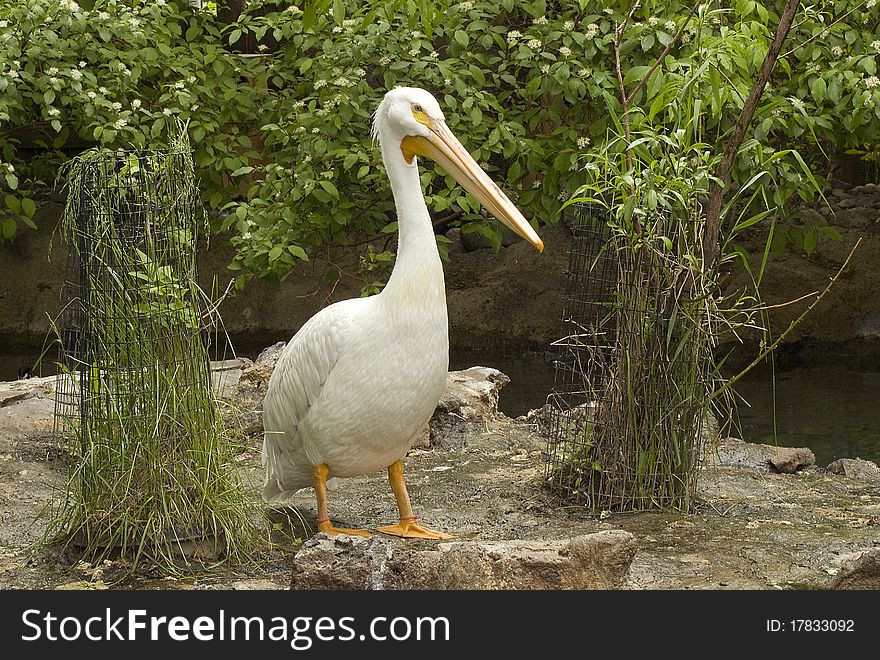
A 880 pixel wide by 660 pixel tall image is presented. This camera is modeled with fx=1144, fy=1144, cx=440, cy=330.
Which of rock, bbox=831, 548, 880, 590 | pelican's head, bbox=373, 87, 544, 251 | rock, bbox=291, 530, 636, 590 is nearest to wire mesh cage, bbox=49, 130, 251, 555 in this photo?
rock, bbox=291, 530, 636, 590

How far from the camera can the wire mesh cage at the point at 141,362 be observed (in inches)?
147

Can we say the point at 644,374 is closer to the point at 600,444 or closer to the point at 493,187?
the point at 600,444

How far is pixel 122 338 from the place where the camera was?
3.73 meters

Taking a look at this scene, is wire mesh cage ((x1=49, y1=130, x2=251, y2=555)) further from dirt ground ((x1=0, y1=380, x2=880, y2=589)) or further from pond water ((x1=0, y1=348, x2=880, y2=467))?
pond water ((x1=0, y1=348, x2=880, y2=467))

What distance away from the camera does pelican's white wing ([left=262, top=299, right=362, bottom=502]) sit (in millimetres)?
4090

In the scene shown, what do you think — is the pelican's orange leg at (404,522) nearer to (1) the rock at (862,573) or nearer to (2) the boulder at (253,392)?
(1) the rock at (862,573)

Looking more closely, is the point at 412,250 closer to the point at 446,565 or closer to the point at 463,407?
the point at 446,565

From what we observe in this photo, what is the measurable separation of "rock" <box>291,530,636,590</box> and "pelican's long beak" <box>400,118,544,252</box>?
1.23 m

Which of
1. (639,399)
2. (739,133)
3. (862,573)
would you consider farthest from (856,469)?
(862,573)

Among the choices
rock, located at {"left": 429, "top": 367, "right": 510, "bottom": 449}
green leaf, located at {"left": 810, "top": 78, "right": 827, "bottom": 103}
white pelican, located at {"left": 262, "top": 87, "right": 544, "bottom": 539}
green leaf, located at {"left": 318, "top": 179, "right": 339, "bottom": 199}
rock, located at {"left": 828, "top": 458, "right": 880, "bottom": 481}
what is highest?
green leaf, located at {"left": 810, "top": 78, "right": 827, "bottom": 103}

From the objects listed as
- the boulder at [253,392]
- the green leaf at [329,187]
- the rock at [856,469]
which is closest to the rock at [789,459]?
the rock at [856,469]

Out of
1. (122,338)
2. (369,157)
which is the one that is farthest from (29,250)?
(122,338)

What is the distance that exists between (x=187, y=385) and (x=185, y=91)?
4.27 m

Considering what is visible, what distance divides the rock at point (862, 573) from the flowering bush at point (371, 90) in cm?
319
